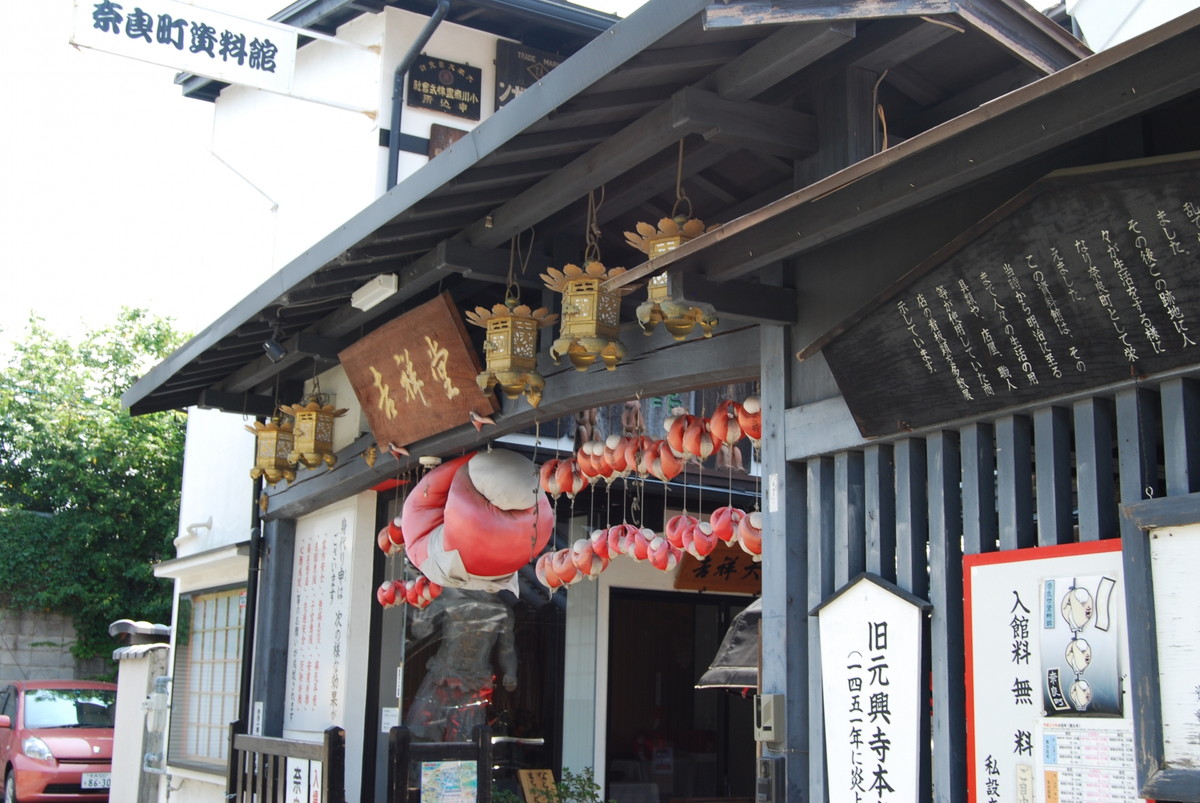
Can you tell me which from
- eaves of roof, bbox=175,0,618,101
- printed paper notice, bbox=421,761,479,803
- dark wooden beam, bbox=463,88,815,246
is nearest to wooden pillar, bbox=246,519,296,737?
printed paper notice, bbox=421,761,479,803

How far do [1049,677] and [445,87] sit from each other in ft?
34.7

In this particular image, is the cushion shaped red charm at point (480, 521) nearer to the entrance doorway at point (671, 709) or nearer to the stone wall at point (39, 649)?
the entrance doorway at point (671, 709)

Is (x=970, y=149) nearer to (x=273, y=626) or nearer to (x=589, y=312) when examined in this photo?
(x=589, y=312)

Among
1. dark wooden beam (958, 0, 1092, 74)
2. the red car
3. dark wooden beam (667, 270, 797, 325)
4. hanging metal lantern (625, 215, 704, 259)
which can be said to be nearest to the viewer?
dark wooden beam (958, 0, 1092, 74)

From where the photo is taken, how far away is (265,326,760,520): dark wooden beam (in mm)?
6242

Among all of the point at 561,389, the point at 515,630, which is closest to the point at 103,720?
the point at 515,630

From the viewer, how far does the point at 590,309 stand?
6473 mm

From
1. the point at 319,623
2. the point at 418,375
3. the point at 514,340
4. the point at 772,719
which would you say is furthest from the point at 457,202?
the point at 319,623

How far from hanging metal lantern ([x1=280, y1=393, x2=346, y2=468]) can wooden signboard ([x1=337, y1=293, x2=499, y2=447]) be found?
0.75 m

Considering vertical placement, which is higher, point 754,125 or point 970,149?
point 754,125

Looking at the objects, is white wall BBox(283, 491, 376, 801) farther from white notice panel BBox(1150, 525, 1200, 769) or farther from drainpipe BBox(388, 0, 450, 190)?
white notice panel BBox(1150, 525, 1200, 769)

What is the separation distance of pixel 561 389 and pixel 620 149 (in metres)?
2.25

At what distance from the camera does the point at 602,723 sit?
38.7 ft

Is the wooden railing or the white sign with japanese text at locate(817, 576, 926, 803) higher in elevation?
the white sign with japanese text at locate(817, 576, 926, 803)
